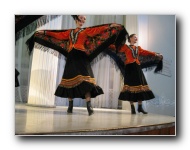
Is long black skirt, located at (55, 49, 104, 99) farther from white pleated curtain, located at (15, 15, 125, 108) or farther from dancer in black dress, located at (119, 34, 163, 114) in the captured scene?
dancer in black dress, located at (119, 34, 163, 114)

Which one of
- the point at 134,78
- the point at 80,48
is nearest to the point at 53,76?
the point at 80,48

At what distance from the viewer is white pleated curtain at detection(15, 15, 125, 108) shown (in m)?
2.12

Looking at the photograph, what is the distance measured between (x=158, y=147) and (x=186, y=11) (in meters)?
1.06

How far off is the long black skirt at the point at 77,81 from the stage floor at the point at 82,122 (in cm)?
11

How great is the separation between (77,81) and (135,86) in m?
0.45

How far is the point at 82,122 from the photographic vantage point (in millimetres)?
1998

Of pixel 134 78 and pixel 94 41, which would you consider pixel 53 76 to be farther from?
pixel 134 78

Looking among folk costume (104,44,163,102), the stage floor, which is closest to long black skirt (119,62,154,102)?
folk costume (104,44,163,102)

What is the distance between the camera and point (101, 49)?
2211 millimetres

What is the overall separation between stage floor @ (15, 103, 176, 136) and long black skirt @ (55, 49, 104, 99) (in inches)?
4.5

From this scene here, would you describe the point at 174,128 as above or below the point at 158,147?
above

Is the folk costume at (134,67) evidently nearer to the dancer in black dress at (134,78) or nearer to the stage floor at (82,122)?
the dancer in black dress at (134,78)
